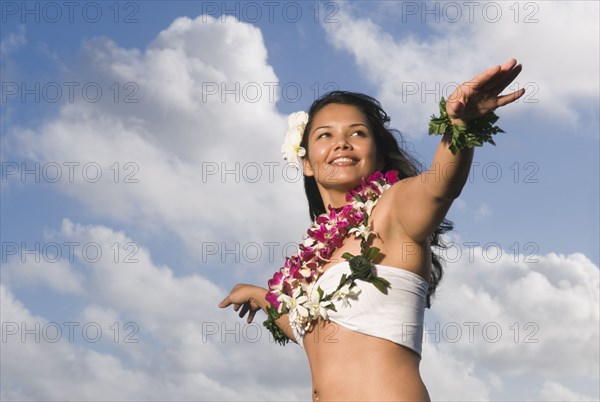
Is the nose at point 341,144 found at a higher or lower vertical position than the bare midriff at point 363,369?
higher

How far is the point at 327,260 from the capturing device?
436cm

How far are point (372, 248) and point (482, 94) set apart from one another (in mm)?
1028

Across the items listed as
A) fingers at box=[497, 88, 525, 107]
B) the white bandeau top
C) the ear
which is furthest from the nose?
fingers at box=[497, 88, 525, 107]

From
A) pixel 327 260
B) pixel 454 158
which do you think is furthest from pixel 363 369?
pixel 454 158

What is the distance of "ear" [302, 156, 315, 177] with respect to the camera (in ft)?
16.0

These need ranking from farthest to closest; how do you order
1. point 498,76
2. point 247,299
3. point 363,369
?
point 247,299, point 363,369, point 498,76

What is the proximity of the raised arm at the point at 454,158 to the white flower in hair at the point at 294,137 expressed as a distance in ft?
4.46

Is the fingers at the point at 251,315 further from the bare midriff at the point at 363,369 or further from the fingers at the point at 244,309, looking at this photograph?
the bare midriff at the point at 363,369

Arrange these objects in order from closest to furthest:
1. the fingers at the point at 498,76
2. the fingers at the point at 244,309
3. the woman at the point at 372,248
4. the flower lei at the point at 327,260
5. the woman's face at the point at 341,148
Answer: the fingers at the point at 498,76
the woman at the point at 372,248
the flower lei at the point at 327,260
the woman's face at the point at 341,148
the fingers at the point at 244,309

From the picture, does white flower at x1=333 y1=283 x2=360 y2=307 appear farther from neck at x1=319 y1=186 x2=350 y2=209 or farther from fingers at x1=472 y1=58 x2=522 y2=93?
fingers at x1=472 y1=58 x2=522 y2=93

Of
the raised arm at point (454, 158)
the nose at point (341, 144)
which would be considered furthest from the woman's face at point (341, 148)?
the raised arm at point (454, 158)

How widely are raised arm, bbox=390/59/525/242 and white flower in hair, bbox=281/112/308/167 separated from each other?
1361 mm

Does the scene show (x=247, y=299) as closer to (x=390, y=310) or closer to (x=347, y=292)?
(x=347, y=292)

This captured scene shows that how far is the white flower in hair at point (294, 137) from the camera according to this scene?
496cm
